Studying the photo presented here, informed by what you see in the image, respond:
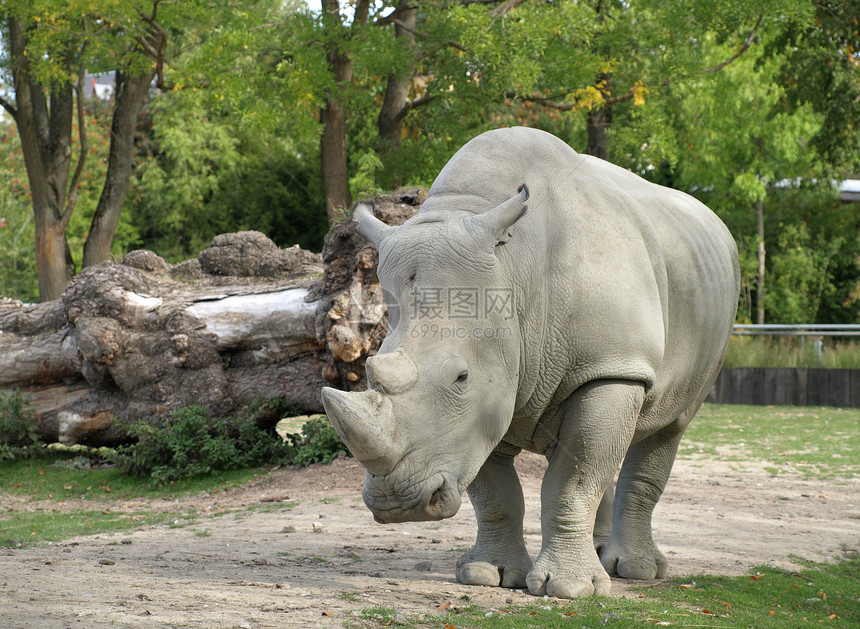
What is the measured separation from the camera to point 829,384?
1803 centimetres

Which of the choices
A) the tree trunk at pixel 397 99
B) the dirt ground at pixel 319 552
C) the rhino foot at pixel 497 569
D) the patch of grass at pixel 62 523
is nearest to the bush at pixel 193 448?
the dirt ground at pixel 319 552

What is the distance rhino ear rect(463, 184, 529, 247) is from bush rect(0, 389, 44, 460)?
8066mm

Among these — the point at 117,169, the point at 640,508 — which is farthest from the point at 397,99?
the point at 640,508

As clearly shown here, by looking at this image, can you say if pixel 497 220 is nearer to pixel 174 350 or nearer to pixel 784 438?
pixel 174 350

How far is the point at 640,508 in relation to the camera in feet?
20.6

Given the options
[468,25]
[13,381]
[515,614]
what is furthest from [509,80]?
[515,614]

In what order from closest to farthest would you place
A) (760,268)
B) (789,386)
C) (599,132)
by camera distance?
1. (789,386)
2. (599,132)
3. (760,268)

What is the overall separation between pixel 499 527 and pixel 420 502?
4.65ft

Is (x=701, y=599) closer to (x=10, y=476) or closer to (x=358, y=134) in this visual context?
(x=10, y=476)

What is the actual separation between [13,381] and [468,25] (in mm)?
7871

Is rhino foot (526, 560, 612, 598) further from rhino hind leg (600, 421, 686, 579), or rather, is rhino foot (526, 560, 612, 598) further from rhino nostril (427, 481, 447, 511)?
rhino nostril (427, 481, 447, 511)

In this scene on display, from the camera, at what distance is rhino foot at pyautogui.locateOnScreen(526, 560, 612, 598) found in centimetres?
510

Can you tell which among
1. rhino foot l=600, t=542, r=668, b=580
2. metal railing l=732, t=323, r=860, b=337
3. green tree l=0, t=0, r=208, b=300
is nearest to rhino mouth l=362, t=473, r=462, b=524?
rhino foot l=600, t=542, r=668, b=580

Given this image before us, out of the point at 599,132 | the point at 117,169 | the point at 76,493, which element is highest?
the point at 599,132
